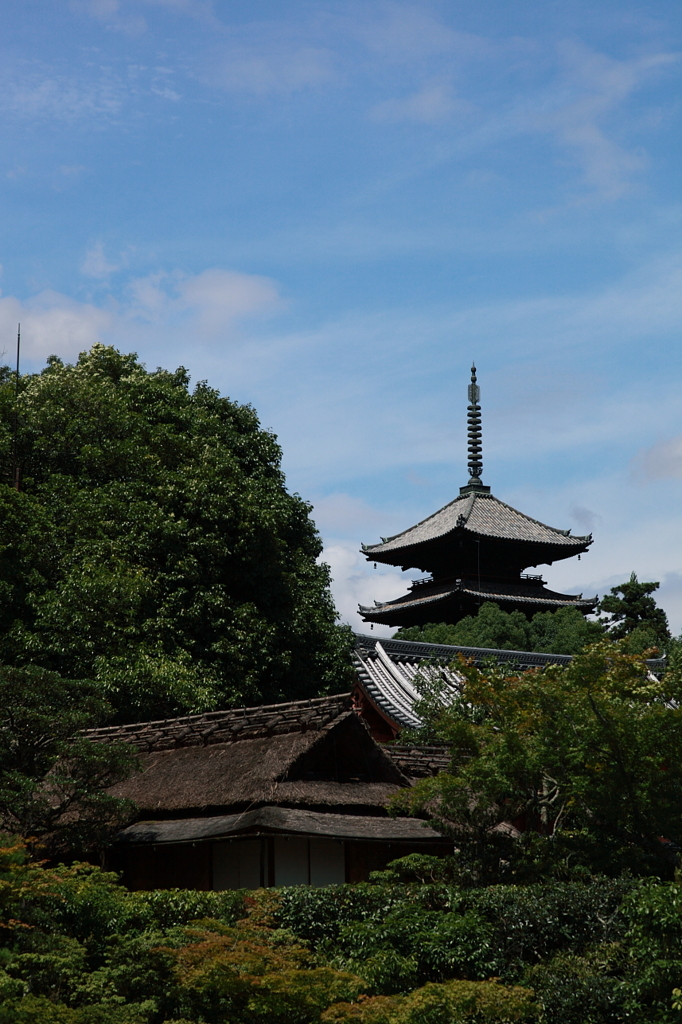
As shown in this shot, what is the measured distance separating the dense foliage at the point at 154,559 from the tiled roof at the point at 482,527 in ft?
52.5

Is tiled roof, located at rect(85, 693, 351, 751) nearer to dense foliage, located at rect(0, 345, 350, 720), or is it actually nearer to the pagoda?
dense foliage, located at rect(0, 345, 350, 720)

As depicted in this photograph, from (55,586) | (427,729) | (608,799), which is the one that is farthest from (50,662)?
(608,799)

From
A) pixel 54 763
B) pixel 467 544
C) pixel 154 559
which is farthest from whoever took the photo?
pixel 467 544

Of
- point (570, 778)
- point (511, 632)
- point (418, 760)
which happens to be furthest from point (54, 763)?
point (511, 632)

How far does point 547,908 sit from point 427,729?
9151mm

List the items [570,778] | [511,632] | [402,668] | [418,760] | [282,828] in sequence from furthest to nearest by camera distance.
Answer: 1. [511,632]
2. [402,668]
3. [418,760]
4. [282,828]
5. [570,778]

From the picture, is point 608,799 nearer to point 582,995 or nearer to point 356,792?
point 582,995

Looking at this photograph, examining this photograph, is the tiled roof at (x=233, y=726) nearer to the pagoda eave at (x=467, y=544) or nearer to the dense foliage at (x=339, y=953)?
the dense foliage at (x=339, y=953)

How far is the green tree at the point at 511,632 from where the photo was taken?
3656cm

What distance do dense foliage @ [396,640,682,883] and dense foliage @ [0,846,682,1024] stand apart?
1.32 meters

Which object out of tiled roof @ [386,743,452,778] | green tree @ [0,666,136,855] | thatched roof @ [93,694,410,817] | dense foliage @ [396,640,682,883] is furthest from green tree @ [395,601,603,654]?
green tree @ [0,666,136,855]

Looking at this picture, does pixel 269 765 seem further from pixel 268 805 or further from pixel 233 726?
pixel 233 726

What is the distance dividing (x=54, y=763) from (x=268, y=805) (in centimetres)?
296

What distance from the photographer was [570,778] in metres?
13.9
